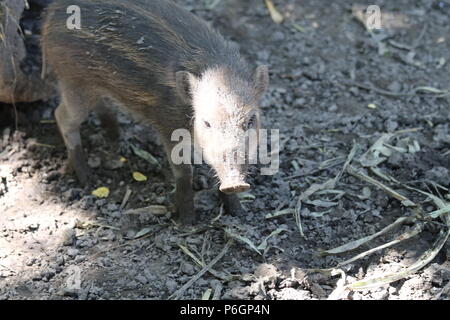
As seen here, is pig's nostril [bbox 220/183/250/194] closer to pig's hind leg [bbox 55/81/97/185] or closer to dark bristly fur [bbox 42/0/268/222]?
dark bristly fur [bbox 42/0/268/222]

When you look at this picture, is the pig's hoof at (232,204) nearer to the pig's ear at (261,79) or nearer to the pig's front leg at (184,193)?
the pig's front leg at (184,193)

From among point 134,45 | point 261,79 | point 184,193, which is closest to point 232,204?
point 184,193

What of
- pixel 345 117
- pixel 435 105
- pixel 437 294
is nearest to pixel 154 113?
pixel 345 117

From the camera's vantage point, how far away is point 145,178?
5.06 metres

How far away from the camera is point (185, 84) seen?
4.27m

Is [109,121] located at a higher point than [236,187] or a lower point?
higher

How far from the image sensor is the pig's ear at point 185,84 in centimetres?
423

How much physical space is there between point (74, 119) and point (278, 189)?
1662mm

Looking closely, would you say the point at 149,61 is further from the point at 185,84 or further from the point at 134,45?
the point at 185,84

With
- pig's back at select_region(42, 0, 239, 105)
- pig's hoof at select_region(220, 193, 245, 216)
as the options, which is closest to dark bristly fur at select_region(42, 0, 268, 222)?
pig's back at select_region(42, 0, 239, 105)

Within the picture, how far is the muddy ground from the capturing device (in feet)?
13.3

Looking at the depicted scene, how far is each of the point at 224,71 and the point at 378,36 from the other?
2.79 m
